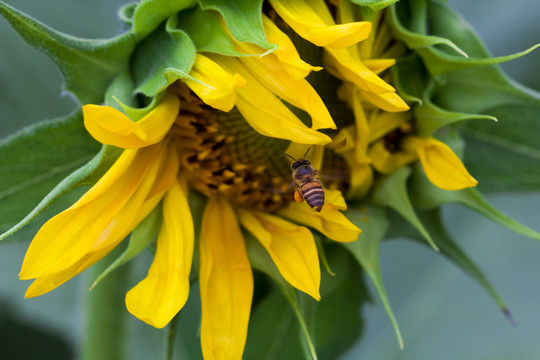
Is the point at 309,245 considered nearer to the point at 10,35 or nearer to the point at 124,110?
the point at 124,110

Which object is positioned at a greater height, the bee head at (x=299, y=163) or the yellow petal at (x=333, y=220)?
the bee head at (x=299, y=163)

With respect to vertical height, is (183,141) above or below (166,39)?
below

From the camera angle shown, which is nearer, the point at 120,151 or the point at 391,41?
the point at 120,151

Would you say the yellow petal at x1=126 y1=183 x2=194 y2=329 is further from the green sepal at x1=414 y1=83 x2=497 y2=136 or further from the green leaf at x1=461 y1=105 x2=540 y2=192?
the green leaf at x1=461 y1=105 x2=540 y2=192

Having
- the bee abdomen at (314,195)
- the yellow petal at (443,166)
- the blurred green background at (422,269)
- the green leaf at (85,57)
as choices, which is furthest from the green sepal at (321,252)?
the blurred green background at (422,269)

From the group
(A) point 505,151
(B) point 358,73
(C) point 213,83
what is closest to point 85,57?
(C) point 213,83

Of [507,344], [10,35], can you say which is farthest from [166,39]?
[507,344]

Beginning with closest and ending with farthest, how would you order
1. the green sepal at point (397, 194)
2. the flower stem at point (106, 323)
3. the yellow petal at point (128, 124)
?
1. the yellow petal at point (128, 124)
2. the green sepal at point (397, 194)
3. the flower stem at point (106, 323)

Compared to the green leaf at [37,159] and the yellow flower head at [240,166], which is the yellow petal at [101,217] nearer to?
the yellow flower head at [240,166]

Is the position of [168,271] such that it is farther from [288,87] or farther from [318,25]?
[318,25]
